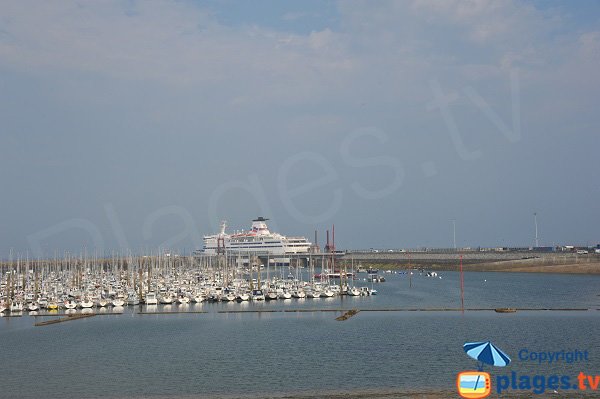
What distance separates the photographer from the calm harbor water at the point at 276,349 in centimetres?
2227

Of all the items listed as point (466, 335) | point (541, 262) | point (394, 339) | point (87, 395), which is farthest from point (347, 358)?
point (541, 262)

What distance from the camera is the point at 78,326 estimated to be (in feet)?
133

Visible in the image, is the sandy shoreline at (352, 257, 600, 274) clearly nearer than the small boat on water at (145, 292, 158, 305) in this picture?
No

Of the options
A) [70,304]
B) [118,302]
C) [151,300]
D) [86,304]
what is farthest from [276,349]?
[70,304]

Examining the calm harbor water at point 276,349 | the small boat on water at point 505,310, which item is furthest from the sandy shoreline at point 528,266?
the small boat on water at point 505,310

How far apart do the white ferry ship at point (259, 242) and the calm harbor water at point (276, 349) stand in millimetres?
78494

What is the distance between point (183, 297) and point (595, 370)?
3889cm

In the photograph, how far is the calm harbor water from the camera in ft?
73.0

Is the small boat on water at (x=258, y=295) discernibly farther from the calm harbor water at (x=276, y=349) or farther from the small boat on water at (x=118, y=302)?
the small boat on water at (x=118, y=302)
